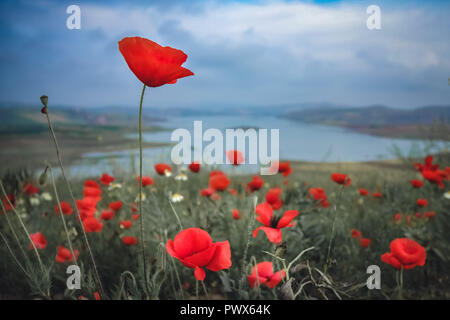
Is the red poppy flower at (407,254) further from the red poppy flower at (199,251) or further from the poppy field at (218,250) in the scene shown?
the red poppy flower at (199,251)

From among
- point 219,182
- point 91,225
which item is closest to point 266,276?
point 219,182

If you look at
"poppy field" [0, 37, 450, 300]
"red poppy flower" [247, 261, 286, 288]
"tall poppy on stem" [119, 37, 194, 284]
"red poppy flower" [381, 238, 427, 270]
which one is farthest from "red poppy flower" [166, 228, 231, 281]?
"red poppy flower" [381, 238, 427, 270]

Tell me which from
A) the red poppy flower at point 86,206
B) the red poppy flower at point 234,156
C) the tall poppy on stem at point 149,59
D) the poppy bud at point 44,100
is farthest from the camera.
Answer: the red poppy flower at point 234,156

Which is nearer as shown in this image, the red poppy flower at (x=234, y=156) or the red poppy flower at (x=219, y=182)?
the red poppy flower at (x=219, y=182)

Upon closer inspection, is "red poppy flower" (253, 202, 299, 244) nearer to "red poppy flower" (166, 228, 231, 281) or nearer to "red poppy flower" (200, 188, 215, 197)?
"red poppy flower" (166, 228, 231, 281)

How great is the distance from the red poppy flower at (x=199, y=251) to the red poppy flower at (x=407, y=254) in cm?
56

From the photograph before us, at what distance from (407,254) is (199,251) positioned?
625 mm

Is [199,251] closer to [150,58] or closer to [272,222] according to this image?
[272,222]

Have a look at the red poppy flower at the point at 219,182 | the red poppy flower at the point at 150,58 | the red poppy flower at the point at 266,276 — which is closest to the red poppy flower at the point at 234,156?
the red poppy flower at the point at 219,182

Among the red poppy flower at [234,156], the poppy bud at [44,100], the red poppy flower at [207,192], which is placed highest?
the poppy bud at [44,100]

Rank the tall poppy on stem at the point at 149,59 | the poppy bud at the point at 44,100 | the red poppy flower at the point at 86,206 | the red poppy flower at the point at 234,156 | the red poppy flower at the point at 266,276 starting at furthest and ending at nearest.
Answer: the red poppy flower at the point at 234,156, the red poppy flower at the point at 86,206, the red poppy flower at the point at 266,276, the poppy bud at the point at 44,100, the tall poppy on stem at the point at 149,59

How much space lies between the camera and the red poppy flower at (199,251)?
611 millimetres

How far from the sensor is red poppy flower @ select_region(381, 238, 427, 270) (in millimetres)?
886
